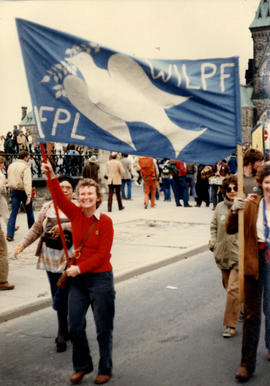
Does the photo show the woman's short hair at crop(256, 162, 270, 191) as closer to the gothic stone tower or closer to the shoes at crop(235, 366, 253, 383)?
the shoes at crop(235, 366, 253, 383)

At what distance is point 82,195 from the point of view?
15.9 feet

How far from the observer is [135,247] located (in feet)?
37.9

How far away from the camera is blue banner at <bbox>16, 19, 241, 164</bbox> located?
188 inches

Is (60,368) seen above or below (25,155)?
below

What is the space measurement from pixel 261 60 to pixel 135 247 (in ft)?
A: 317

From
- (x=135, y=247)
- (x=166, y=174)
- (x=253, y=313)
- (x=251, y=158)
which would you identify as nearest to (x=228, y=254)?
(x=253, y=313)

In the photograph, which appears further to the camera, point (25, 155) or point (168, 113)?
point (25, 155)

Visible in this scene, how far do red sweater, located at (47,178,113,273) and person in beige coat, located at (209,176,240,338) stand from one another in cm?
171

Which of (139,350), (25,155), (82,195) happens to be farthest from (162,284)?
(25,155)

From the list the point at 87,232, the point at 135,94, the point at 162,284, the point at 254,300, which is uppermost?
the point at 135,94

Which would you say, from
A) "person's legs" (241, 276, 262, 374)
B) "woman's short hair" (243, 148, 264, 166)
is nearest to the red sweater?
"person's legs" (241, 276, 262, 374)

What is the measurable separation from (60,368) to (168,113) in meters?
2.35

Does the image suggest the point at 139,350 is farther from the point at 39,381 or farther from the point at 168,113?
the point at 168,113

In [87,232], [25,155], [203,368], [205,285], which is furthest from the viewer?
[25,155]
